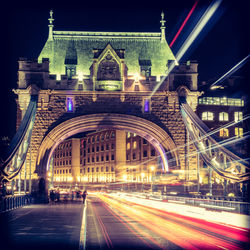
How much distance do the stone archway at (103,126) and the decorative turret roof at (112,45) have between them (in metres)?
4.90

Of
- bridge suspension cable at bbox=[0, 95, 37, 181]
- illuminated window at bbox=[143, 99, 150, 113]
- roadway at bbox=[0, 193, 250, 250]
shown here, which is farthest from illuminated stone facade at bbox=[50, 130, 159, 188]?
roadway at bbox=[0, 193, 250, 250]

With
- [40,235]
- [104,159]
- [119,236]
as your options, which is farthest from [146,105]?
[104,159]

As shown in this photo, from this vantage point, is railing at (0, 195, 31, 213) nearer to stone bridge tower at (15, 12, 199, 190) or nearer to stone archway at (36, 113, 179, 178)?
stone bridge tower at (15, 12, 199, 190)

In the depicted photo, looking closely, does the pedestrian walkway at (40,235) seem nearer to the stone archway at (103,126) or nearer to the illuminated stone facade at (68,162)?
the stone archway at (103,126)

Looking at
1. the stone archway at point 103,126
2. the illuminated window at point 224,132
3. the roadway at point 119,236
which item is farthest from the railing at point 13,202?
the illuminated window at point 224,132

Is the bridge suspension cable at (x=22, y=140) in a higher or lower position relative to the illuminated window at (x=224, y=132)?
lower

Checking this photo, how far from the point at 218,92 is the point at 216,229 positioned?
59869 millimetres

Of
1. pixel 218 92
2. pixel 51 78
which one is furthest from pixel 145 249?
pixel 218 92

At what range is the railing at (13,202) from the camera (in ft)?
80.2

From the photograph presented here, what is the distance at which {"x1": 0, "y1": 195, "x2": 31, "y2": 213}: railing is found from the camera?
24.5 meters

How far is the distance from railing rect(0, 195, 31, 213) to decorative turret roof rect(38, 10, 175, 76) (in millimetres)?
12910

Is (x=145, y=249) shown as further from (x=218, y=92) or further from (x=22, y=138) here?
(x=218, y=92)

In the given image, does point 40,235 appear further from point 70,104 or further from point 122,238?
point 70,104

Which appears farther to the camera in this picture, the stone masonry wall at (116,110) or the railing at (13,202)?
the stone masonry wall at (116,110)
